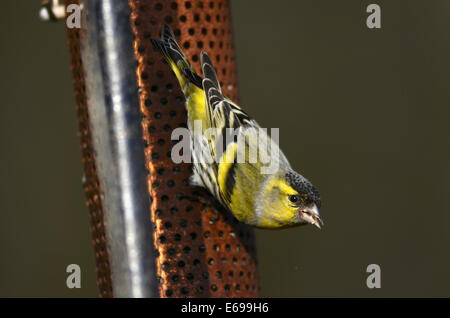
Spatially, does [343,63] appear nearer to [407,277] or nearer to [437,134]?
[437,134]

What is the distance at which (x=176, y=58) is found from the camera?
348 cm

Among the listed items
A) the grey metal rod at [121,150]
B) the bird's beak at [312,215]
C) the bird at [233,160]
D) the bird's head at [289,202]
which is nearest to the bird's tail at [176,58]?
the bird at [233,160]

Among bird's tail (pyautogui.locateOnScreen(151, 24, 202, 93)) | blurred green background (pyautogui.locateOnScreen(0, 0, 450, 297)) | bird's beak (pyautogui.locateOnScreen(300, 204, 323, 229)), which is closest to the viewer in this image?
bird's beak (pyautogui.locateOnScreen(300, 204, 323, 229))

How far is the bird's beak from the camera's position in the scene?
3.30 metres

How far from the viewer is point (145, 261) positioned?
355 cm

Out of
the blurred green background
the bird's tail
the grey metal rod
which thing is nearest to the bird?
the bird's tail

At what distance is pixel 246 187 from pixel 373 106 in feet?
11.0

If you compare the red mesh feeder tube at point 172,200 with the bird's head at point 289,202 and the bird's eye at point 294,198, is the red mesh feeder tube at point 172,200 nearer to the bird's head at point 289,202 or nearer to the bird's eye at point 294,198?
the bird's head at point 289,202

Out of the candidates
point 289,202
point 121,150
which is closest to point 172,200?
point 121,150

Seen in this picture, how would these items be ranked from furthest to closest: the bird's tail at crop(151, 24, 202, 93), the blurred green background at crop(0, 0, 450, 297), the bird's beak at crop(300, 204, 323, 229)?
1. the blurred green background at crop(0, 0, 450, 297)
2. the bird's tail at crop(151, 24, 202, 93)
3. the bird's beak at crop(300, 204, 323, 229)

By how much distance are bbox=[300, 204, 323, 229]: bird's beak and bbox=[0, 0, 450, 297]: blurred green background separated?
2.95m

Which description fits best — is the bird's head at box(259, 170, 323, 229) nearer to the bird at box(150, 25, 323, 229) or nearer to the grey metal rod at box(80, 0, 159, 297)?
the bird at box(150, 25, 323, 229)

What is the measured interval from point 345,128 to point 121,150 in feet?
10.9

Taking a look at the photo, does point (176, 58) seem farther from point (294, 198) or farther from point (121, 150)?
point (294, 198)
